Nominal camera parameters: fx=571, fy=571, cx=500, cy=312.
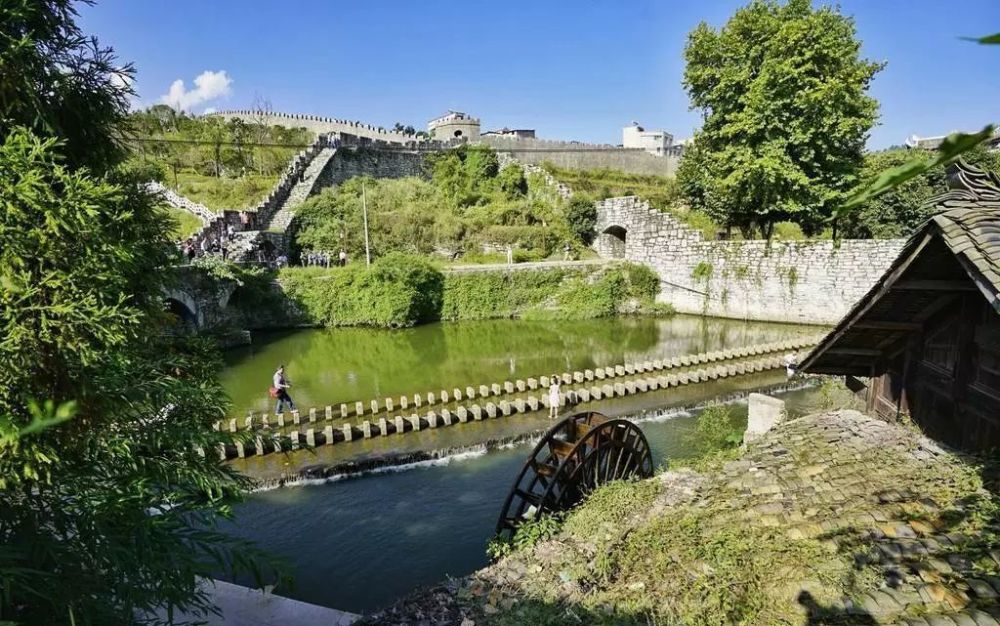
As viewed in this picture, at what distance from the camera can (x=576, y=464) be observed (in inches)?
309

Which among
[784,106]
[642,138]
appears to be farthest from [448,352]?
[642,138]

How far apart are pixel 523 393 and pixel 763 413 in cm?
754

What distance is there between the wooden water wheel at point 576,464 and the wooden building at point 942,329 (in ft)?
10.4

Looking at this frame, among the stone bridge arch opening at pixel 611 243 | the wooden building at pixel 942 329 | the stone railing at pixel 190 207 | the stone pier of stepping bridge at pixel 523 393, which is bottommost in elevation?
the stone pier of stepping bridge at pixel 523 393

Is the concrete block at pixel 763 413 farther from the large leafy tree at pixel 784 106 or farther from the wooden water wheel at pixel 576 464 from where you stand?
the large leafy tree at pixel 784 106

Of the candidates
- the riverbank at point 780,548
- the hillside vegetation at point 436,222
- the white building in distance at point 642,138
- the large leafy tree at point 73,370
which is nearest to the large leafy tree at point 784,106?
the hillside vegetation at point 436,222

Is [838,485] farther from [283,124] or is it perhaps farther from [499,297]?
[283,124]

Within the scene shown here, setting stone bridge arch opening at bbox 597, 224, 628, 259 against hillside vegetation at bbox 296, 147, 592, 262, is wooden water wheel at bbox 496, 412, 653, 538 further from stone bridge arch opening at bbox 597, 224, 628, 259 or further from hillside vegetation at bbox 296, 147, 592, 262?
stone bridge arch opening at bbox 597, 224, 628, 259

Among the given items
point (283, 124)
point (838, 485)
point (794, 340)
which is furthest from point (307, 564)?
point (283, 124)

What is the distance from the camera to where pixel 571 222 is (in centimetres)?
3002

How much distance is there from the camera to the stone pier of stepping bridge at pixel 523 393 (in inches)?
475

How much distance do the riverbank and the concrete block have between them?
6.59ft

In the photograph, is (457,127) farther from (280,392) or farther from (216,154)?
(280,392)

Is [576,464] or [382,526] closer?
[576,464]
